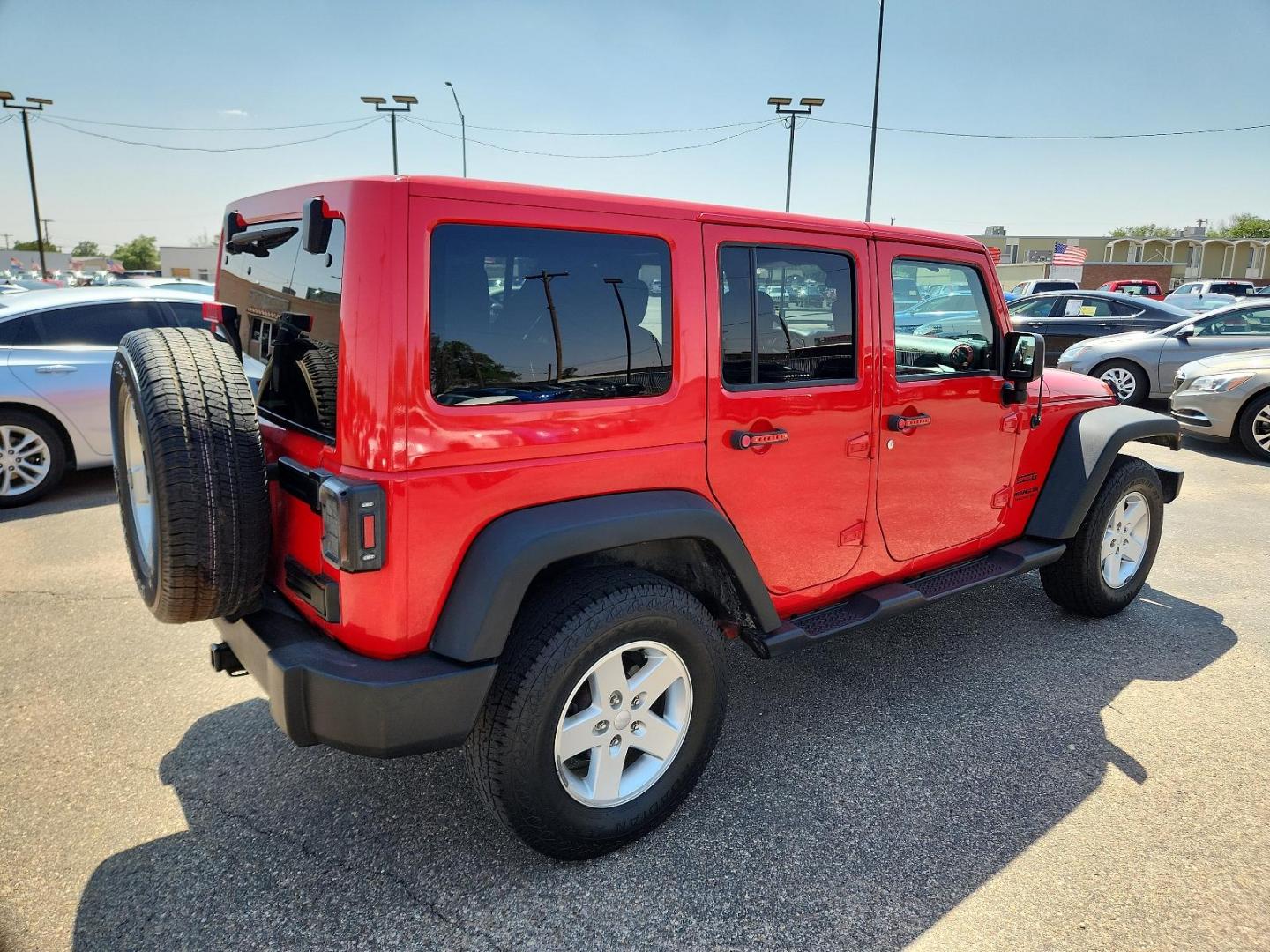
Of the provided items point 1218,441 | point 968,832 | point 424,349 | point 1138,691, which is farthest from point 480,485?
point 1218,441

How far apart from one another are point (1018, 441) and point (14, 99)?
4147cm

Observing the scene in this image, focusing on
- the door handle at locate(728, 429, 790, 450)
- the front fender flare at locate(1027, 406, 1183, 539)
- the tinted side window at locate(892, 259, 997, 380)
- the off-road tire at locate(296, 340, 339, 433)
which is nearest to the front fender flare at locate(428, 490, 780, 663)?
the door handle at locate(728, 429, 790, 450)

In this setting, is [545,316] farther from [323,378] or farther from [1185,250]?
[1185,250]

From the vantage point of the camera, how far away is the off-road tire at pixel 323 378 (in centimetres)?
213

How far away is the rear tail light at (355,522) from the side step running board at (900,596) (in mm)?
1382

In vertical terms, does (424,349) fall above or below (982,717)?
above

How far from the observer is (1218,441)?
914cm

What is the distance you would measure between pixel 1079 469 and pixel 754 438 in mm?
2124

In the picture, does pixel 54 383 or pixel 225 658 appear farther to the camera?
pixel 54 383

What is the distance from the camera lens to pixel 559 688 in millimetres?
2195

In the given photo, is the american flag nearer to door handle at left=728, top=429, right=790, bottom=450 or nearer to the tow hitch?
door handle at left=728, top=429, right=790, bottom=450

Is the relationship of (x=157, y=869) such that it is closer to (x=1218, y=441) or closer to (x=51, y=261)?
(x=1218, y=441)

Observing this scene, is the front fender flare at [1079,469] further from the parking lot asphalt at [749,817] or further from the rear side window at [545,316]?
the rear side window at [545,316]

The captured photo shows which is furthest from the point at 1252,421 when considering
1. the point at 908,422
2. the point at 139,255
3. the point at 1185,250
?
the point at 139,255
